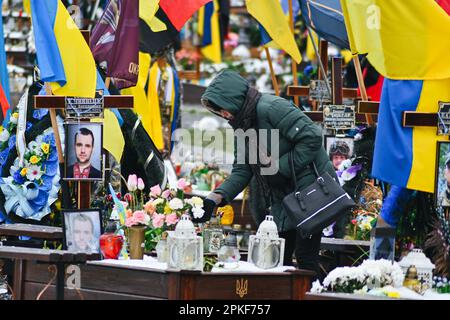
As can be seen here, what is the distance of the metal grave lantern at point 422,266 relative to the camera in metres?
6.70

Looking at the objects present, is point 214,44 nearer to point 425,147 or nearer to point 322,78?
point 322,78

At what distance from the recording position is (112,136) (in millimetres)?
8805

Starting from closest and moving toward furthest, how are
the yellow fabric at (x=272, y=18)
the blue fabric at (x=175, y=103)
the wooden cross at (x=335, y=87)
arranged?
the wooden cross at (x=335, y=87) < the yellow fabric at (x=272, y=18) < the blue fabric at (x=175, y=103)

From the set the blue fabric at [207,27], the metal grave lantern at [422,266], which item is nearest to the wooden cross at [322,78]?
the metal grave lantern at [422,266]

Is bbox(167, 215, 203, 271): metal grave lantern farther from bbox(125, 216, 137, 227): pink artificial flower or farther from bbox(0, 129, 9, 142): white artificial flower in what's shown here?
bbox(0, 129, 9, 142): white artificial flower

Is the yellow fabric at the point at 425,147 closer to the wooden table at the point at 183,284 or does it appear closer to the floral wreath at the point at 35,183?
the wooden table at the point at 183,284

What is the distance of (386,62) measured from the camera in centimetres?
684

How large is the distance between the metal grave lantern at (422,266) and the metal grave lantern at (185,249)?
111 cm

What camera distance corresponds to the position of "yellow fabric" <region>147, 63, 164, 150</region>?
12.6 m

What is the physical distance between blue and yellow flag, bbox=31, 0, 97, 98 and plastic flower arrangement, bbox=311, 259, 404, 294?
90.8 inches

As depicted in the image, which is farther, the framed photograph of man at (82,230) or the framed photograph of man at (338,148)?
the framed photograph of man at (338,148)

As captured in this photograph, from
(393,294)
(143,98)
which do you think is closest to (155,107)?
(143,98)

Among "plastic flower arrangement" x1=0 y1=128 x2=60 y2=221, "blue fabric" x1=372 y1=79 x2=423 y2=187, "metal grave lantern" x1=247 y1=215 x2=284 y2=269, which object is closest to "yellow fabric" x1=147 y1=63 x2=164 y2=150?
"plastic flower arrangement" x1=0 y1=128 x2=60 y2=221
